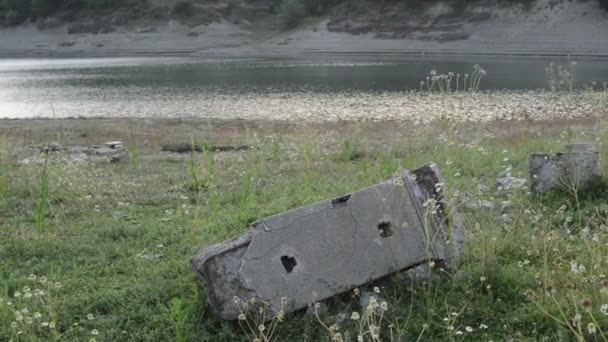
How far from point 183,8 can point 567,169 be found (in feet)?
316

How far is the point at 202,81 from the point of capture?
155ft

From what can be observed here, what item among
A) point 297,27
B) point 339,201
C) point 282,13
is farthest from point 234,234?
point 282,13

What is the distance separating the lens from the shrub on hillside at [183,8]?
98.0m

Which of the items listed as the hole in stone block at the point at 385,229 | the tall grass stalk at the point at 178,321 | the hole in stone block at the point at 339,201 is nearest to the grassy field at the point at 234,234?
the tall grass stalk at the point at 178,321

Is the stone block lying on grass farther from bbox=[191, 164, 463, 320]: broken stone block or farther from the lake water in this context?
the lake water

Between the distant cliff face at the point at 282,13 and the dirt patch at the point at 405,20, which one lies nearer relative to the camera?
the dirt patch at the point at 405,20

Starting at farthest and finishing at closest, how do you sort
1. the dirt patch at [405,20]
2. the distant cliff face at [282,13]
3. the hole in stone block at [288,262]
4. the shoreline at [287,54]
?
the distant cliff face at [282,13] < the dirt patch at [405,20] < the shoreline at [287,54] < the hole in stone block at [288,262]

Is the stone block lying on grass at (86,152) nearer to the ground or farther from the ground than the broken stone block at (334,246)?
nearer to the ground

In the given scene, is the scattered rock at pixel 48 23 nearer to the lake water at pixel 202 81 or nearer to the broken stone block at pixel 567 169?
the lake water at pixel 202 81

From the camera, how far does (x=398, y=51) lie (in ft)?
234

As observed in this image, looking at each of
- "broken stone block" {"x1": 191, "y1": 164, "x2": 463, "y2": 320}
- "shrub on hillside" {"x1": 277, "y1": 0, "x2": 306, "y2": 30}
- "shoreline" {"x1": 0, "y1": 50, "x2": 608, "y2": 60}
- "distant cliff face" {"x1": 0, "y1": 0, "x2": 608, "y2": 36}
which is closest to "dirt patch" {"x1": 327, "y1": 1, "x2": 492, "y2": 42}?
"distant cliff face" {"x1": 0, "y1": 0, "x2": 608, "y2": 36}

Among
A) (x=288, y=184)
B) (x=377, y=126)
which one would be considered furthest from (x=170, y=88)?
(x=288, y=184)

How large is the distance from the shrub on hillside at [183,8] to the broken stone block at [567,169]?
9476 centimetres

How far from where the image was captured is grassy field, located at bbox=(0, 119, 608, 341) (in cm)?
476
